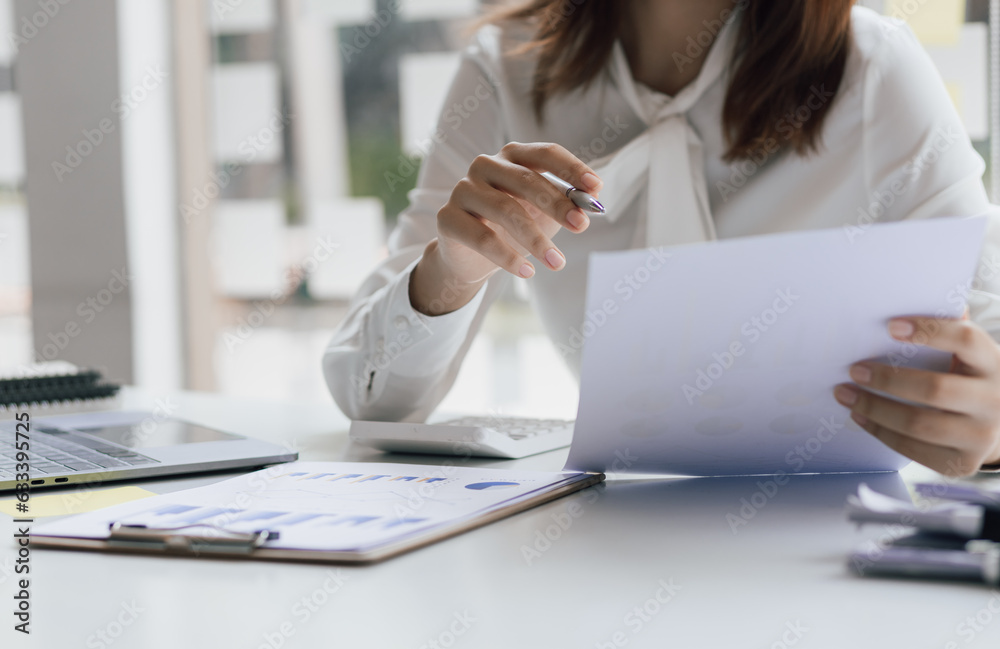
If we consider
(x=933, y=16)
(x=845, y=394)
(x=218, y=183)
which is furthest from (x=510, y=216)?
(x=218, y=183)

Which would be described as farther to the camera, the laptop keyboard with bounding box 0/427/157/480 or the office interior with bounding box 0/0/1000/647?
the office interior with bounding box 0/0/1000/647

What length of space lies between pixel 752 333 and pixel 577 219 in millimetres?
178

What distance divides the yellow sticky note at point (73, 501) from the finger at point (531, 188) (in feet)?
1.24

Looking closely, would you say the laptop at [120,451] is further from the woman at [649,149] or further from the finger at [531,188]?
the finger at [531,188]

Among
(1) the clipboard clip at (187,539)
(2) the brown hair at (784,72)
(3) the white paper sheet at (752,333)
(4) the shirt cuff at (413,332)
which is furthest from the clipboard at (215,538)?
(2) the brown hair at (784,72)

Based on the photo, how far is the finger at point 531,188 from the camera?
0.70 meters

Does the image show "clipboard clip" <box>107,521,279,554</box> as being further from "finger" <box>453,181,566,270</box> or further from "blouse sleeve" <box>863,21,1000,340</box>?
"blouse sleeve" <box>863,21,1000,340</box>

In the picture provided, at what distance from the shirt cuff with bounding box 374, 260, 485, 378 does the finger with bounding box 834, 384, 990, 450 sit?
0.45 metres

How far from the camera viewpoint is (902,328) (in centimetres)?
59

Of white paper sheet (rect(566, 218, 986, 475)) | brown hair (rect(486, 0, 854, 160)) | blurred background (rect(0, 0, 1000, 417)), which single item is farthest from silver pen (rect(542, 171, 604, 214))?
blurred background (rect(0, 0, 1000, 417))

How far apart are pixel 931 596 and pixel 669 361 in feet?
0.74

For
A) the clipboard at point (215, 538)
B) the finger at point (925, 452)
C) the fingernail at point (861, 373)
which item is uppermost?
the fingernail at point (861, 373)

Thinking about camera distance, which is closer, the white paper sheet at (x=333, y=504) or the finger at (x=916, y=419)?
the white paper sheet at (x=333, y=504)

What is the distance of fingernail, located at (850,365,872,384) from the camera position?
0.62m
